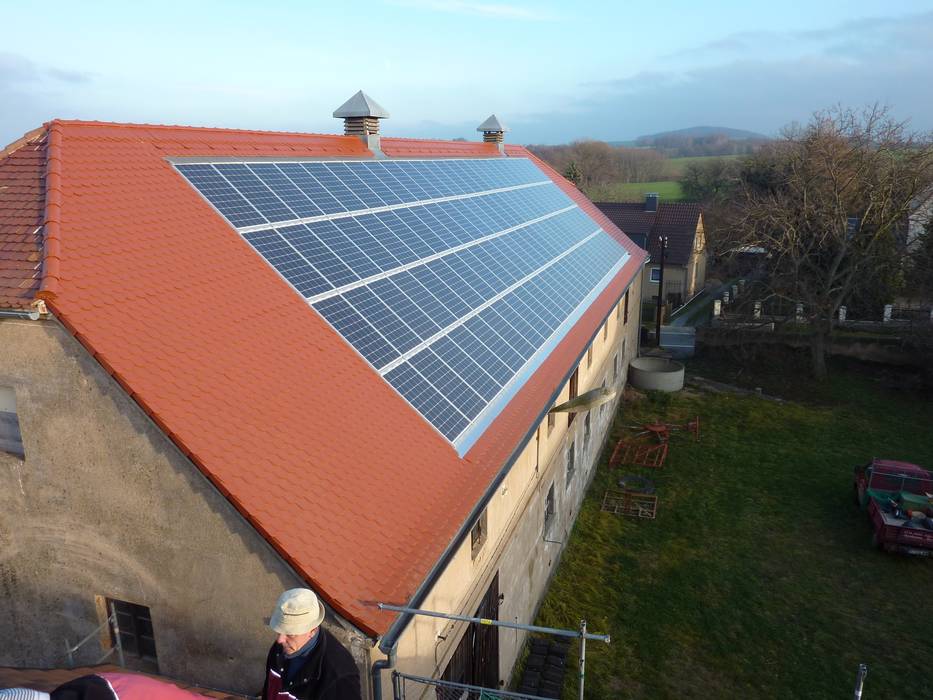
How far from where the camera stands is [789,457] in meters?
23.5

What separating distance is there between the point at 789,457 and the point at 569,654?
45.4 ft

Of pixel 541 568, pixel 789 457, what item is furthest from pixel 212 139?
pixel 789 457

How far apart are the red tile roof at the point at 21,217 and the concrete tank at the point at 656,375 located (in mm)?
25509

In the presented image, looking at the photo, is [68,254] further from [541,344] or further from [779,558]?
[779,558]

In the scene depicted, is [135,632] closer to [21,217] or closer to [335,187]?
[21,217]

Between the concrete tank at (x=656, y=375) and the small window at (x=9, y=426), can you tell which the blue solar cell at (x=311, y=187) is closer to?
the small window at (x=9, y=426)

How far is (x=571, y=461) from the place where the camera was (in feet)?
59.9

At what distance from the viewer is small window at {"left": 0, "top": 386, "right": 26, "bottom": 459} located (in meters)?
8.10

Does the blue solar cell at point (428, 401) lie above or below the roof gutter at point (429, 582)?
above

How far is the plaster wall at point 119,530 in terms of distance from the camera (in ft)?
24.2

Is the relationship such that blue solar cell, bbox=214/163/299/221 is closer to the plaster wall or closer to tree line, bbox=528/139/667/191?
the plaster wall

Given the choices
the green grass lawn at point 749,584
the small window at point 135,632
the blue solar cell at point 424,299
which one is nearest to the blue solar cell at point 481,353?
the blue solar cell at point 424,299

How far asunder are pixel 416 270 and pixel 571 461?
761 centimetres

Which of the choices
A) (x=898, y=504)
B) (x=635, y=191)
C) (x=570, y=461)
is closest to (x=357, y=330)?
(x=570, y=461)
